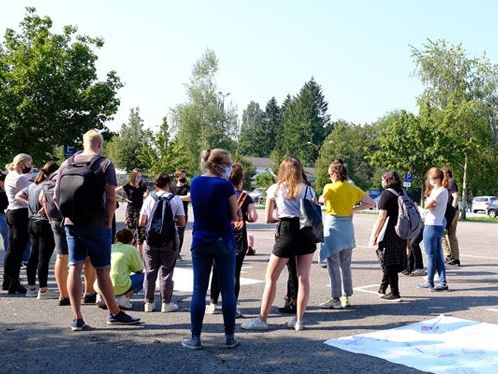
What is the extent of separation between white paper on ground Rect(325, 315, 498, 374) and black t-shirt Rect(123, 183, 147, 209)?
5.75m

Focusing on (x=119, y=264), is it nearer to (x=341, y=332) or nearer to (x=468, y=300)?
(x=341, y=332)

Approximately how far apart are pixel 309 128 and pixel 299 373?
317 feet

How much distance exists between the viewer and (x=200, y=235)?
550 cm

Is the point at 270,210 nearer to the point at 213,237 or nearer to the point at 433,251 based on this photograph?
the point at 213,237

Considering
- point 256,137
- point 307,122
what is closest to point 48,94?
point 307,122

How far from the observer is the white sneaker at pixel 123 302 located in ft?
23.4

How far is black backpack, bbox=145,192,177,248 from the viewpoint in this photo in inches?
274

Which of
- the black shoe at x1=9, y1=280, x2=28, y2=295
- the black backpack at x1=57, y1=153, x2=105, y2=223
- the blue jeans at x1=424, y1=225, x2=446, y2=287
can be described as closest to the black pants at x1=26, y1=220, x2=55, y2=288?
the black shoe at x1=9, y1=280, x2=28, y2=295

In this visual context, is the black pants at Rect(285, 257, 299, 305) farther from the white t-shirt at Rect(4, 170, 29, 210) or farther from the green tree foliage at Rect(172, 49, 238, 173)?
the green tree foliage at Rect(172, 49, 238, 173)

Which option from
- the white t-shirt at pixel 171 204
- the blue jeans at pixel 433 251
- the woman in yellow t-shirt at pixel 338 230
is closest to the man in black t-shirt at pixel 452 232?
the blue jeans at pixel 433 251

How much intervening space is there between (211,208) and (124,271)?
89.4 inches

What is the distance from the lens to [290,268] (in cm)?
707

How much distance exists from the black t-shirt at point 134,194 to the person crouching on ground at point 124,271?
3.27 m

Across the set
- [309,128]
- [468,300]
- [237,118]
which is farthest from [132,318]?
[309,128]
